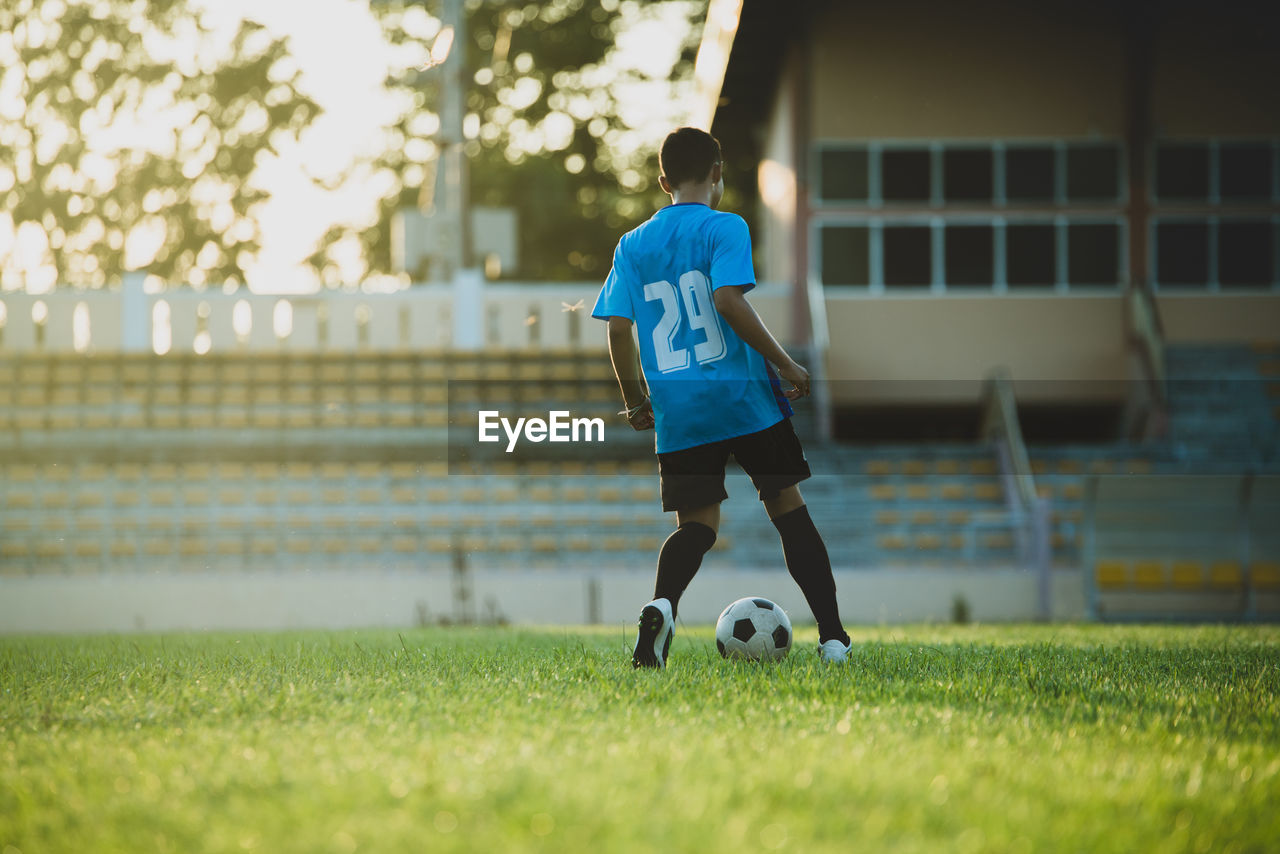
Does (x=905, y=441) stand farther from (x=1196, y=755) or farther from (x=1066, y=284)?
(x=1196, y=755)

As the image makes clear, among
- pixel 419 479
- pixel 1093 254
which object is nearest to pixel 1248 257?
pixel 1093 254

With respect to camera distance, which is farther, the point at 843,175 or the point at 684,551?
the point at 843,175

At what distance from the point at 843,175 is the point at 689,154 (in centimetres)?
1495

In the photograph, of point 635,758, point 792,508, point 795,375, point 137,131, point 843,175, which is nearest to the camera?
point 635,758

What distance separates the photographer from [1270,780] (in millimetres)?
2443

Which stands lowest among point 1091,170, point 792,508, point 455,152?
point 792,508

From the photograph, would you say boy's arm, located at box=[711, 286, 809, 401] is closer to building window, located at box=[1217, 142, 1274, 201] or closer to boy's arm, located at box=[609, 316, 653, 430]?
boy's arm, located at box=[609, 316, 653, 430]

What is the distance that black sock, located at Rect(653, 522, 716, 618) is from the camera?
4.28 metres

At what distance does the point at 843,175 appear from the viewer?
19.0m

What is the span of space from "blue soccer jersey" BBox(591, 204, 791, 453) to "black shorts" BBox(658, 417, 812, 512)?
0.03 meters

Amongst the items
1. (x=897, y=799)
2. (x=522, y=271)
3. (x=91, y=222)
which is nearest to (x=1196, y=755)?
(x=897, y=799)

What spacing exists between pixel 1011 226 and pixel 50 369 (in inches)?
512

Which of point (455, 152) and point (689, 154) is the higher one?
point (455, 152)

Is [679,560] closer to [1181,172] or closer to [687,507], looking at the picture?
[687,507]
